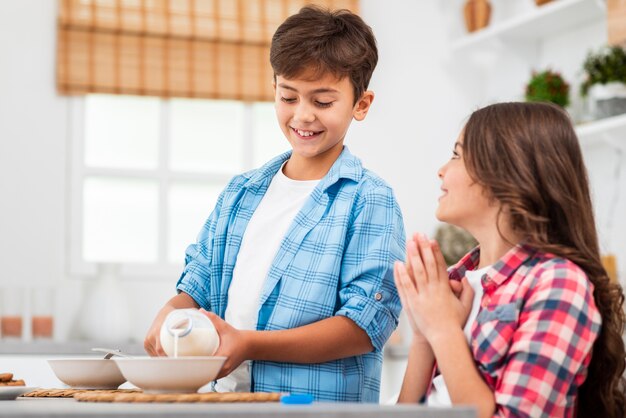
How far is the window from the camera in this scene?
4172 mm

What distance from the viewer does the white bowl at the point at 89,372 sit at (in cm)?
137

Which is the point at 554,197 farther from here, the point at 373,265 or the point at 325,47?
the point at 325,47

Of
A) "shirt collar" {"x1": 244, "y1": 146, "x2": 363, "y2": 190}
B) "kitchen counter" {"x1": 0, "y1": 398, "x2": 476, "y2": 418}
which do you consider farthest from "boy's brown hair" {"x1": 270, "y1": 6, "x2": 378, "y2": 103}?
"kitchen counter" {"x1": 0, "y1": 398, "x2": 476, "y2": 418}

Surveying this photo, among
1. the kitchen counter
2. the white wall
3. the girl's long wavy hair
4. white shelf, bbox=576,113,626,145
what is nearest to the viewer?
the kitchen counter

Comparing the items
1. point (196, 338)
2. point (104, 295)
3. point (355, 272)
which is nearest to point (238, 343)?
point (196, 338)

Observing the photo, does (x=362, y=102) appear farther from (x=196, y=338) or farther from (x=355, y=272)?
(x=196, y=338)

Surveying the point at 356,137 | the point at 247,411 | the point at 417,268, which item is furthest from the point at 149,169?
the point at 247,411

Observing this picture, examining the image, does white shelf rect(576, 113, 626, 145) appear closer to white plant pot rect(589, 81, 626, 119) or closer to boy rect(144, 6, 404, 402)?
white plant pot rect(589, 81, 626, 119)

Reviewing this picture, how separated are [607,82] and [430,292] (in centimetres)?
263

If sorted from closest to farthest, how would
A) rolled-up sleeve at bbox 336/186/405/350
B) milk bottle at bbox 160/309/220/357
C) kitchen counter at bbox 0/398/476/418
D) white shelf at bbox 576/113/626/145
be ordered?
kitchen counter at bbox 0/398/476/418, milk bottle at bbox 160/309/220/357, rolled-up sleeve at bbox 336/186/405/350, white shelf at bbox 576/113/626/145

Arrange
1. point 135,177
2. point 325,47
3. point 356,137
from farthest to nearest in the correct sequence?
point 356,137 < point 135,177 < point 325,47

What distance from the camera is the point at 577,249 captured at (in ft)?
4.43

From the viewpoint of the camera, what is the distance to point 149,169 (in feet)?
14.1

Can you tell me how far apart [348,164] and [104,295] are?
2.29 m
